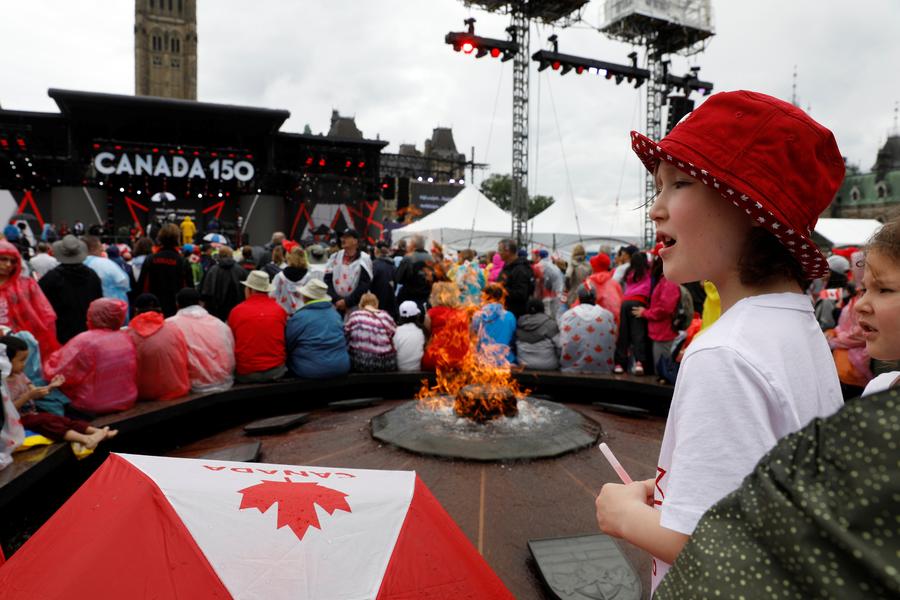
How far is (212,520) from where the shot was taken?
4.66ft

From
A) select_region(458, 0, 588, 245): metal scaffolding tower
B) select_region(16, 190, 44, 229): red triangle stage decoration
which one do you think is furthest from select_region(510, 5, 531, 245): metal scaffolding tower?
select_region(16, 190, 44, 229): red triangle stage decoration

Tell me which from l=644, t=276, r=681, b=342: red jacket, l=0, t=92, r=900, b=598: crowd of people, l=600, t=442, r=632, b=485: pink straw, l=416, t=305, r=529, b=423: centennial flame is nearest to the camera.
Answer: l=0, t=92, r=900, b=598: crowd of people

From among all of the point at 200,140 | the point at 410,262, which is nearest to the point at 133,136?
the point at 200,140

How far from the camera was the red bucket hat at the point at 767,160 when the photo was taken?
1029 mm

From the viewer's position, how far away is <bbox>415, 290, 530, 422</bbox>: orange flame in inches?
191

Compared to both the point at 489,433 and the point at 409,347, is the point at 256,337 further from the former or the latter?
the point at 489,433

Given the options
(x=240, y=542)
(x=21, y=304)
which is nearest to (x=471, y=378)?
(x=21, y=304)

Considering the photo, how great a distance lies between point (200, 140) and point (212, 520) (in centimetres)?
3046

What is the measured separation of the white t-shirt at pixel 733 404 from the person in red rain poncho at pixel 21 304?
18.2ft

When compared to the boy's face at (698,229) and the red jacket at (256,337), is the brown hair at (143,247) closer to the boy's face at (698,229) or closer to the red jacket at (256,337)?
the red jacket at (256,337)

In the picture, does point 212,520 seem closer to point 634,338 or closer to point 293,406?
point 293,406

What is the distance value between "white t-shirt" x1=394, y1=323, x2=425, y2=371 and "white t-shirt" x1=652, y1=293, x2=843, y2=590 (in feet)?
17.9

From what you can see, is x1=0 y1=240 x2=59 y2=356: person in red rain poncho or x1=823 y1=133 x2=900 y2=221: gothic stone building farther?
x1=823 y1=133 x2=900 y2=221: gothic stone building

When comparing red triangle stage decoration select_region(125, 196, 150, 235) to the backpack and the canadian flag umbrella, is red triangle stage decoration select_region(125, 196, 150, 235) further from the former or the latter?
the canadian flag umbrella
